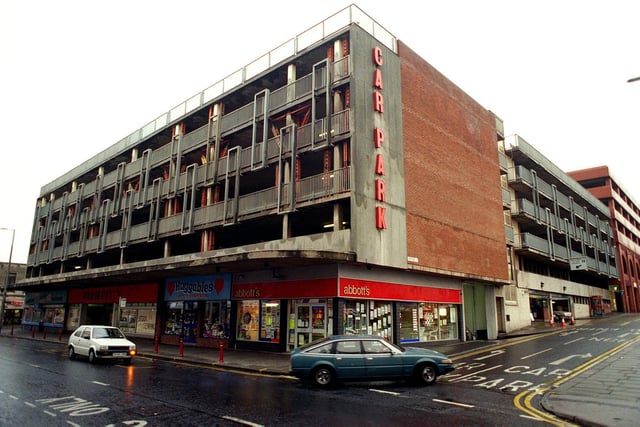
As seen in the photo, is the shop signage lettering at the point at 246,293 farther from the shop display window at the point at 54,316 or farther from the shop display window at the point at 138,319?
the shop display window at the point at 54,316

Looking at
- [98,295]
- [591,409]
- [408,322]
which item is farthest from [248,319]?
[98,295]

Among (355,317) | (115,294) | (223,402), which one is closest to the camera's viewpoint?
(223,402)

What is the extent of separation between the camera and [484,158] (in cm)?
3416

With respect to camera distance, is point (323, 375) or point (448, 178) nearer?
point (323, 375)

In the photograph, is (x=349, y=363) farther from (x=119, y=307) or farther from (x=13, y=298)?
(x=13, y=298)

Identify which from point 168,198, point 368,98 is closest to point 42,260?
point 168,198

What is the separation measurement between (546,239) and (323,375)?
41129 mm

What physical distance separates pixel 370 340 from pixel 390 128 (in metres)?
14.4

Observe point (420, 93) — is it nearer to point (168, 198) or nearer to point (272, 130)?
point (272, 130)

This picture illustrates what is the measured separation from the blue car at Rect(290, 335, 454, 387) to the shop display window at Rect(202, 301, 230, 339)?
13308 millimetres

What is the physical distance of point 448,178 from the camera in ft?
95.8

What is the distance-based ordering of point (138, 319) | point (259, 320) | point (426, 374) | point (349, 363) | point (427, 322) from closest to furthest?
point (349, 363), point (426, 374), point (259, 320), point (427, 322), point (138, 319)

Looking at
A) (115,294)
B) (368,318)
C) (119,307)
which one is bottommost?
(368,318)

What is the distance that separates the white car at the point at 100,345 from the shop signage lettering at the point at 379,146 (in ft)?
43.7
